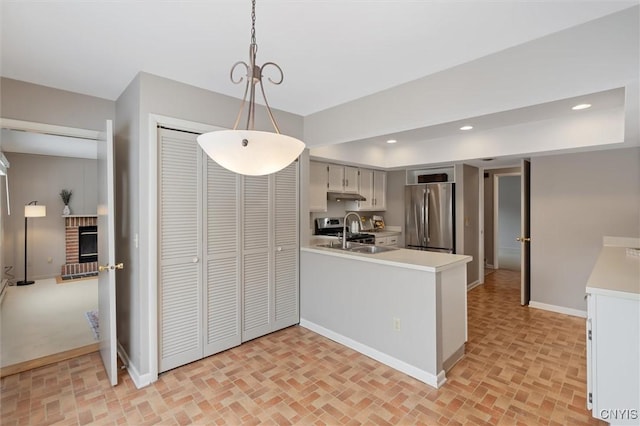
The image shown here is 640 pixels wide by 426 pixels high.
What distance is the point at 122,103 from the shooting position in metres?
2.79

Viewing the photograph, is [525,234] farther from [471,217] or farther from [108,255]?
[108,255]

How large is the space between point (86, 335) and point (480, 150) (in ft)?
17.6

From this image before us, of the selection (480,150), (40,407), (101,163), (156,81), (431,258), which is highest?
(156,81)

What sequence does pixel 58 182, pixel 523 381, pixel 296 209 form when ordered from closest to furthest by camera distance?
pixel 523 381 < pixel 296 209 < pixel 58 182

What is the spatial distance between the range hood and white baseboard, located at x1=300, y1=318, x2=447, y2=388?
78.7 inches

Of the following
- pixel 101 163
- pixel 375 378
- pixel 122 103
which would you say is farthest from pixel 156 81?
pixel 375 378

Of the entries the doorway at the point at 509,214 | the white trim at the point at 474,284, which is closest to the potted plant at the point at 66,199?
the white trim at the point at 474,284

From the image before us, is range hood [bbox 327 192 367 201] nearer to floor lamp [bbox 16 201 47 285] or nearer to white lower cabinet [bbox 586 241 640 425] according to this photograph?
white lower cabinet [bbox 586 241 640 425]

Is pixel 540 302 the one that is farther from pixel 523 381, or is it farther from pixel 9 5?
pixel 9 5

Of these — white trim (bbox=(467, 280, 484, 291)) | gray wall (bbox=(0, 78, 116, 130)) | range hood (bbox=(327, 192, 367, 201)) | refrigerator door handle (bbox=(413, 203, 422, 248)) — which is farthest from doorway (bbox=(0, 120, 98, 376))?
white trim (bbox=(467, 280, 484, 291))

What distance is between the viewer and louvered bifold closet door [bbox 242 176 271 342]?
3.11 m

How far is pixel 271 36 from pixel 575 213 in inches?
166

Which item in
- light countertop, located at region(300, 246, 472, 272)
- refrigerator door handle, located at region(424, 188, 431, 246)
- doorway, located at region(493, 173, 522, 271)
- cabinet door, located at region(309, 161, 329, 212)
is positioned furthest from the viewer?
doorway, located at region(493, 173, 522, 271)

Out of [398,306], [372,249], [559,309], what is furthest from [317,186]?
→ [559,309]
